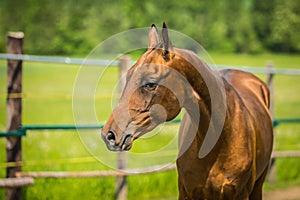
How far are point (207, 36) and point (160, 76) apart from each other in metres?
42.8

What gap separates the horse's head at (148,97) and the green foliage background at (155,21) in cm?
2146

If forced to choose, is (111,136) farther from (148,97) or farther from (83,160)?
(83,160)

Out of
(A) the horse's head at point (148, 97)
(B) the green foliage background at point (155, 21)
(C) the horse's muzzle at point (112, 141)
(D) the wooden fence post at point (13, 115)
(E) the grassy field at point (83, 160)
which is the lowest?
(B) the green foliage background at point (155, 21)

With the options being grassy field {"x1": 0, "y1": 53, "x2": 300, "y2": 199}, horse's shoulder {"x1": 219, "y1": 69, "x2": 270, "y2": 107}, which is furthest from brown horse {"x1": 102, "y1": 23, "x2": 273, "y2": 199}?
grassy field {"x1": 0, "y1": 53, "x2": 300, "y2": 199}

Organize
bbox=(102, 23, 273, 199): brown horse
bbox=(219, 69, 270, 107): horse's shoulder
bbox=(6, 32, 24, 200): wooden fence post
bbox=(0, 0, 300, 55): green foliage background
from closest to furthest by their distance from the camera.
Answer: bbox=(102, 23, 273, 199): brown horse, bbox=(219, 69, 270, 107): horse's shoulder, bbox=(6, 32, 24, 200): wooden fence post, bbox=(0, 0, 300, 55): green foliage background

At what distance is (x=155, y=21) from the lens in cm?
3816

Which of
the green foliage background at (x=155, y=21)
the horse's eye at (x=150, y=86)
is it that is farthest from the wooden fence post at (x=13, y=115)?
the green foliage background at (x=155, y=21)

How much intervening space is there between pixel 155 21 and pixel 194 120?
35.3 m

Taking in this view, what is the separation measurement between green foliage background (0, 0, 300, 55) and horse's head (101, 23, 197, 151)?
70.4ft

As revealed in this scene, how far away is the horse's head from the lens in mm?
2877

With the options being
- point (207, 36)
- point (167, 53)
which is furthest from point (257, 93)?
point (207, 36)

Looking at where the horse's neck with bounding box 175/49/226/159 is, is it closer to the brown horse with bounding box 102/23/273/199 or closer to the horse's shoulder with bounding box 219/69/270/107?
the brown horse with bounding box 102/23/273/199

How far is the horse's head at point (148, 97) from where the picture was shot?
9.44 ft

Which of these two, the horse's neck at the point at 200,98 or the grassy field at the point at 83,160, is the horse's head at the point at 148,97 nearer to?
the horse's neck at the point at 200,98
